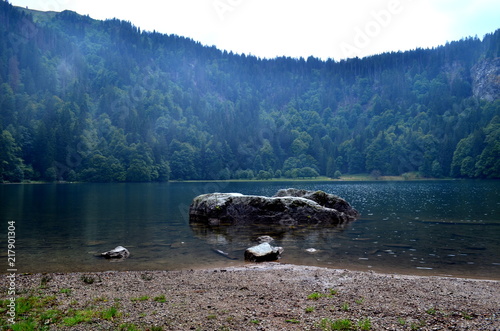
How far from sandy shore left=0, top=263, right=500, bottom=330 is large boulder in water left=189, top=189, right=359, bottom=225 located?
62.1 ft

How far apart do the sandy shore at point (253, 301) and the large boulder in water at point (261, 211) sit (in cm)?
1892

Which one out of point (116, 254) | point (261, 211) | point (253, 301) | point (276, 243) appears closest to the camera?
point (253, 301)

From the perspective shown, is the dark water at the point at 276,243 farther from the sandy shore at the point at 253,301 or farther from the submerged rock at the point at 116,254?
the sandy shore at the point at 253,301

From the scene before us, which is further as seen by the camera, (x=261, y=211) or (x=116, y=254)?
(x=261, y=211)

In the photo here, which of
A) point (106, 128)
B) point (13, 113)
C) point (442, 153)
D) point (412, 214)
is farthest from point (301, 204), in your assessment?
point (106, 128)

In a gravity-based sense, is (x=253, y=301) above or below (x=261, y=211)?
above

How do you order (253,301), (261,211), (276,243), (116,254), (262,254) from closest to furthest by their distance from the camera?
(253,301)
(262,254)
(116,254)
(276,243)
(261,211)

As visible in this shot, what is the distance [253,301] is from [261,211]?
24433mm

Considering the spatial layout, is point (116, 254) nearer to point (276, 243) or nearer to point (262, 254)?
point (262, 254)

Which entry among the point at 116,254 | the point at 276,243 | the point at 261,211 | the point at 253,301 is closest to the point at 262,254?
the point at 276,243

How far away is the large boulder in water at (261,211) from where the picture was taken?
35219 millimetres

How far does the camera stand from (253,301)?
37.5ft

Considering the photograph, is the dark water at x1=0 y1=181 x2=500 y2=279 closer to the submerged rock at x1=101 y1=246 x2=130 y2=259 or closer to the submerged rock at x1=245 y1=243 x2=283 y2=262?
the submerged rock at x1=101 y1=246 x2=130 y2=259

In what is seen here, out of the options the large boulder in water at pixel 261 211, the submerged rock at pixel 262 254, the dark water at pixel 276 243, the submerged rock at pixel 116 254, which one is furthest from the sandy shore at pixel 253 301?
the large boulder in water at pixel 261 211
